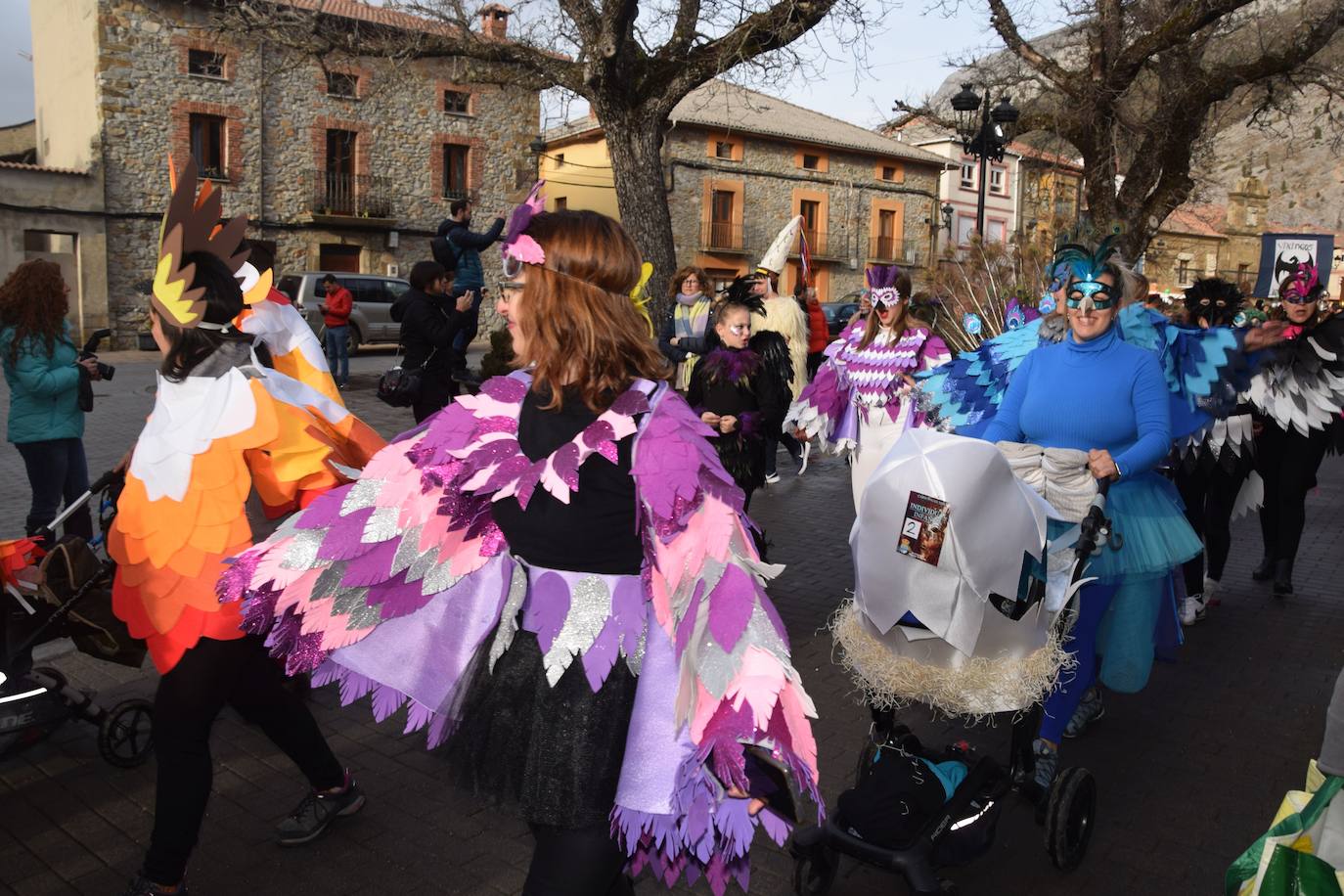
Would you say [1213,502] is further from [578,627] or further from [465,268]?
[465,268]

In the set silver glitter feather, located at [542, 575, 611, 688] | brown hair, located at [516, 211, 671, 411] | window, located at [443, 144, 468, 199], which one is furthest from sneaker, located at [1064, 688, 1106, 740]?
window, located at [443, 144, 468, 199]

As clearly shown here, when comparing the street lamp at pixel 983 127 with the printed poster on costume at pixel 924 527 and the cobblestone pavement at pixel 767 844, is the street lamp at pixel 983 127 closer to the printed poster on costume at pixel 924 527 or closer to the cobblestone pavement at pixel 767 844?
the cobblestone pavement at pixel 767 844

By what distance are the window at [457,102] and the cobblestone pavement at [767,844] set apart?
2922cm

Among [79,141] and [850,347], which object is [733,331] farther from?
[79,141]

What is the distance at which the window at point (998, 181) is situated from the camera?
5200 centimetres

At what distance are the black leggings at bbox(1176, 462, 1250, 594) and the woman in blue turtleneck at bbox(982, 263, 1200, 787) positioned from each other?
9.14ft

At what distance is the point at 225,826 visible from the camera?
142 inches

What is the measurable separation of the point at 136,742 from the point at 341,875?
1315mm

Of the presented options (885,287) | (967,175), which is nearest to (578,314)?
(885,287)

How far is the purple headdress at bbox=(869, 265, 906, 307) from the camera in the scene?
23.4ft

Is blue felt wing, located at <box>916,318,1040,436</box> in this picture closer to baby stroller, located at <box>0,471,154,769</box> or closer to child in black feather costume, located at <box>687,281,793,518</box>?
child in black feather costume, located at <box>687,281,793,518</box>

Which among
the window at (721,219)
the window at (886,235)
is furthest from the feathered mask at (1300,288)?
the window at (886,235)

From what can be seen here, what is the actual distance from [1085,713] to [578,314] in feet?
11.6

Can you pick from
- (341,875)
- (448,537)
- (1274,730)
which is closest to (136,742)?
(341,875)
